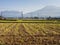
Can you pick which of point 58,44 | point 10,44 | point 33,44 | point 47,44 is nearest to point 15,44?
point 10,44

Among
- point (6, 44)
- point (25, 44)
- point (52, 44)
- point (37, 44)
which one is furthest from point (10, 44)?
point (52, 44)

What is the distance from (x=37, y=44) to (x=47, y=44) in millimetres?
606

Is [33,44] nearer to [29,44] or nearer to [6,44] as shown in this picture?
[29,44]

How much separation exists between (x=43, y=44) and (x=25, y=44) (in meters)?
1.09

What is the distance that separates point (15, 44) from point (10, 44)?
0.32 m

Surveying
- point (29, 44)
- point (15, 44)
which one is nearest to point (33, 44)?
point (29, 44)

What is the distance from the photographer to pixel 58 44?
10.4 meters

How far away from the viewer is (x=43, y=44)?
10.4m

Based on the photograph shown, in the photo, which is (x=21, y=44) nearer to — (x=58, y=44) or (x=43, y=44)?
(x=43, y=44)

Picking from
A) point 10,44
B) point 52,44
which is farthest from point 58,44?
point 10,44

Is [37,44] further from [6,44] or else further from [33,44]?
[6,44]

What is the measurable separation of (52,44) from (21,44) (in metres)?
1.88

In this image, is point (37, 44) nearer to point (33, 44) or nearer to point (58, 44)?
point (33, 44)

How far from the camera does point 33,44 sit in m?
10.4
